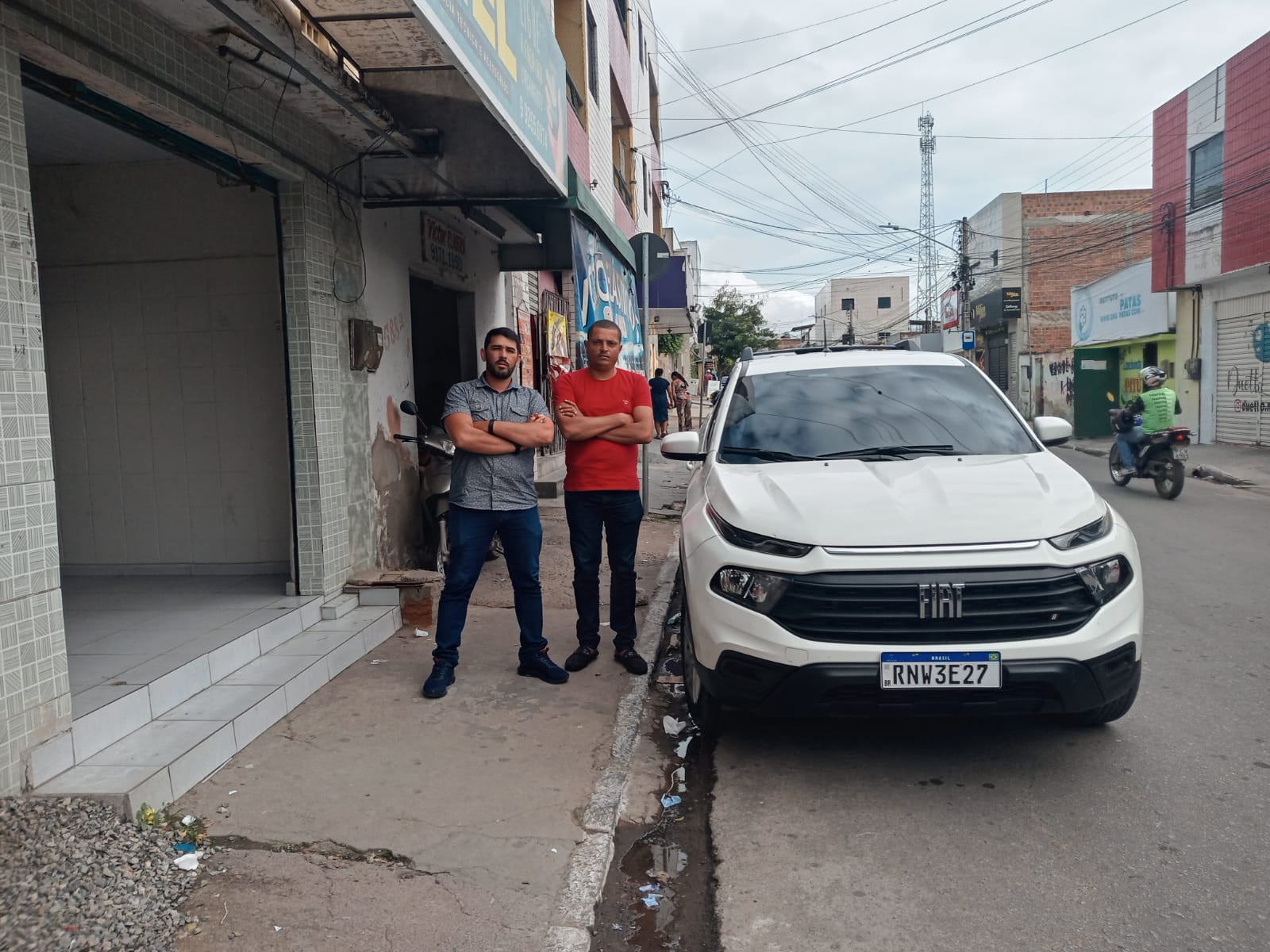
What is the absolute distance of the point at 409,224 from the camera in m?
7.22

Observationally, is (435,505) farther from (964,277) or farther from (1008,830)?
(964,277)

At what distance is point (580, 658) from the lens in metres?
5.22

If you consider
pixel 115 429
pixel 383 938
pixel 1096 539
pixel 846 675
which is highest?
pixel 115 429

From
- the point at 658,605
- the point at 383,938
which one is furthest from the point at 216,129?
the point at 658,605

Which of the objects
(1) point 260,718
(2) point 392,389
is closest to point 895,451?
(1) point 260,718

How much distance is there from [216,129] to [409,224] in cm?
289

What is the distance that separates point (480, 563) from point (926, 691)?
2.31 metres

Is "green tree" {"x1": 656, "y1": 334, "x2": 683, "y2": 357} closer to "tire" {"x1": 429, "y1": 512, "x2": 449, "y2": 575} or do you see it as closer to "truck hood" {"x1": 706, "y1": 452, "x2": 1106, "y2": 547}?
"tire" {"x1": 429, "y1": 512, "x2": 449, "y2": 575}

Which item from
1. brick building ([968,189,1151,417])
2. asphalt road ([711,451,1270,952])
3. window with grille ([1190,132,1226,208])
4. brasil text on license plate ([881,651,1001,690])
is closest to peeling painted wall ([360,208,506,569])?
asphalt road ([711,451,1270,952])

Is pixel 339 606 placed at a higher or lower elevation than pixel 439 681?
higher

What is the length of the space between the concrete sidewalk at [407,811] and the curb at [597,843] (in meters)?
0.03

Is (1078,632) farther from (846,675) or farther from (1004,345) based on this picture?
(1004,345)

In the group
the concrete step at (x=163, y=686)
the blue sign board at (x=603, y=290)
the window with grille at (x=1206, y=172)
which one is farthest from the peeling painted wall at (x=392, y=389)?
the window with grille at (x=1206, y=172)

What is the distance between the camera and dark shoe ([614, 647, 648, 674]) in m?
5.15
